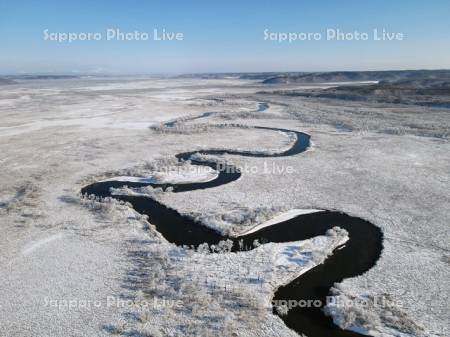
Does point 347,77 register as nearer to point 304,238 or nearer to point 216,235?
point 304,238

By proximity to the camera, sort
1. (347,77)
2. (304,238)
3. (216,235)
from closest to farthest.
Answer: (304,238), (216,235), (347,77)

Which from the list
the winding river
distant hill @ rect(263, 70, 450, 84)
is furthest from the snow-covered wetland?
distant hill @ rect(263, 70, 450, 84)

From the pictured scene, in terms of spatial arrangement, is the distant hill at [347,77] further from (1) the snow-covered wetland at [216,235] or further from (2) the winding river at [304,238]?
(2) the winding river at [304,238]

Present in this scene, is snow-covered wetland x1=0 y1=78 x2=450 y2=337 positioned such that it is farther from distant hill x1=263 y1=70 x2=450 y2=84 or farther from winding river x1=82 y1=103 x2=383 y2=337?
distant hill x1=263 y1=70 x2=450 y2=84

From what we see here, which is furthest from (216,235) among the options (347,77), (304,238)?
(347,77)

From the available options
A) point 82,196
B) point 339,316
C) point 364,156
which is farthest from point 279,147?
point 339,316

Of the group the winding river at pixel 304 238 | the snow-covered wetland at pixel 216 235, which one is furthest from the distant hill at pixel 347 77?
the winding river at pixel 304 238
